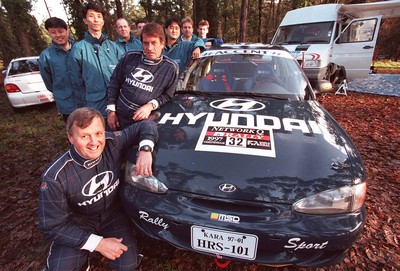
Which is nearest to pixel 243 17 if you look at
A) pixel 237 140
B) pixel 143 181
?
pixel 237 140

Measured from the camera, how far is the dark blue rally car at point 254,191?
1.39 metres

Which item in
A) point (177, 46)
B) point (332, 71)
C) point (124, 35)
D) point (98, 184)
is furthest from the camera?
point (332, 71)

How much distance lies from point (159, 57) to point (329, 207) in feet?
6.42

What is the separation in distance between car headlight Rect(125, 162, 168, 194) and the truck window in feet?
26.2

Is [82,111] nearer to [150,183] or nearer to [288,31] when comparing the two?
[150,183]

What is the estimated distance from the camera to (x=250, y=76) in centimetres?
279

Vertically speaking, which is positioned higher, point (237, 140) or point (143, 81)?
point (143, 81)

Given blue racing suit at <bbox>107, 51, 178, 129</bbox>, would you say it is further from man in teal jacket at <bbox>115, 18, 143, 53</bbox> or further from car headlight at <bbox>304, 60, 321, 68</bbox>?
car headlight at <bbox>304, 60, 321, 68</bbox>

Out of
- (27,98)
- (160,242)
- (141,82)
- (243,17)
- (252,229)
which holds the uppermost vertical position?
(243,17)

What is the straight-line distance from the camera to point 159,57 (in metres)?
2.36

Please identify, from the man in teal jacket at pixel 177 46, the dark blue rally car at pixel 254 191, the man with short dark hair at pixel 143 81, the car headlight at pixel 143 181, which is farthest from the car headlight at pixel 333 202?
the man in teal jacket at pixel 177 46

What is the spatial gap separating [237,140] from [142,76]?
48.8 inches

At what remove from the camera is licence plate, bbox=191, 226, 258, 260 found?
140cm

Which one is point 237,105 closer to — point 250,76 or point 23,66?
point 250,76
